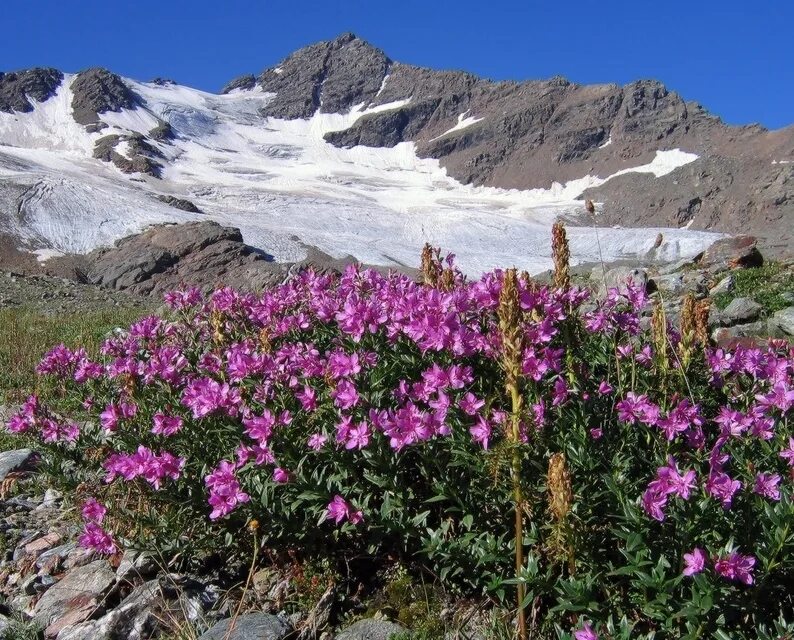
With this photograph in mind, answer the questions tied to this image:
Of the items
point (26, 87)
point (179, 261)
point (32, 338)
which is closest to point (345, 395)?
point (32, 338)

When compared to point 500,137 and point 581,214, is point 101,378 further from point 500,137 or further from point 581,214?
point 500,137

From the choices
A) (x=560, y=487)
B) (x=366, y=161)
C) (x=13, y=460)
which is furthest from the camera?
(x=366, y=161)

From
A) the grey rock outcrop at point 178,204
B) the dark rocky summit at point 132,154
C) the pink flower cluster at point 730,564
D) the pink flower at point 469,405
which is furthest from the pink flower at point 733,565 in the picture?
the dark rocky summit at point 132,154

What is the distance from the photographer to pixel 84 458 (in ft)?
14.3

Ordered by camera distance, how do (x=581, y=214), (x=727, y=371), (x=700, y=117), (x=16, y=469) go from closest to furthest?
(x=727, y=371) < (x=16, y=469) < (x=581, y=214) < (x=700, y=117)

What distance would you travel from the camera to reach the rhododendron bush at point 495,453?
2520 mm

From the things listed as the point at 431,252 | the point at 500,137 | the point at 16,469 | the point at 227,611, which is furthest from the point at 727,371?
the point at 500,137

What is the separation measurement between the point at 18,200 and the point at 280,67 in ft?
536

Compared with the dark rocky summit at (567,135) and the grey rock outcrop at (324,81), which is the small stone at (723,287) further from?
the grey rock outcrop at (324,81)

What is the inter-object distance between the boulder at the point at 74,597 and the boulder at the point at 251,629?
0.77 m

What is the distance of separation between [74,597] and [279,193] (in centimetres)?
7904

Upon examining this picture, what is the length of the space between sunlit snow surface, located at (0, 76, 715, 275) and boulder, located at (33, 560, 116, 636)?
39.7m

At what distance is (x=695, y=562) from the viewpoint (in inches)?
91.3

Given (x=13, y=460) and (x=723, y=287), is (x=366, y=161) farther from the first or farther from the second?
(x=13, y=460)
